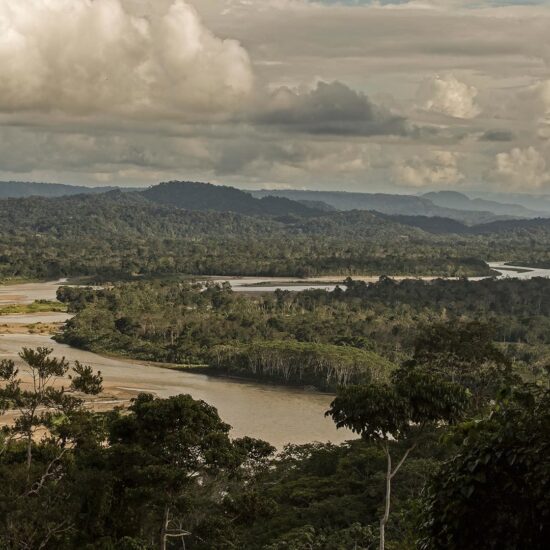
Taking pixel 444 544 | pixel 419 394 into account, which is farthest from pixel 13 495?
pixel 444 544

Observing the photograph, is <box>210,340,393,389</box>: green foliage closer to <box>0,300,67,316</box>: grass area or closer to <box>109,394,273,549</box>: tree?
Answer: <box>0,300,67,316</box>: grass area

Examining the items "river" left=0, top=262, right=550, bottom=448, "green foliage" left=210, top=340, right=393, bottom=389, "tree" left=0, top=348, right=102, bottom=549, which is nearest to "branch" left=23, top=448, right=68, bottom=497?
"tree" left=0, top=348, right=102, bottom=549

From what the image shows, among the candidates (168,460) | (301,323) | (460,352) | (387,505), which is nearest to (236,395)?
(460,352)

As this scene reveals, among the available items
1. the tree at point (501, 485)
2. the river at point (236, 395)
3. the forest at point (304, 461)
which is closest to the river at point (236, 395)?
the river at point (236, 395)

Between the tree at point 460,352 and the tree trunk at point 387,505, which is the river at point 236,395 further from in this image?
the tree trunk at point 387,505

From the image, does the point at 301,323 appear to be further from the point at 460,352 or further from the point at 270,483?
the point at 270,483

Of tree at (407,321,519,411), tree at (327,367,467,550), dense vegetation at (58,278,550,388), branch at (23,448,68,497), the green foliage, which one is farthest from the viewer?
dense vegetation at (58,278,550,388)
